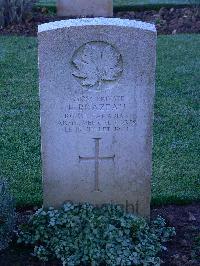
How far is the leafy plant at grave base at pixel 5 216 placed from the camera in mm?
4289

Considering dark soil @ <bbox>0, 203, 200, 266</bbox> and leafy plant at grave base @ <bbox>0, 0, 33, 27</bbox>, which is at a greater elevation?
leafy plant at grave base @ <bbox>0, 0, 33, 27</bbox>

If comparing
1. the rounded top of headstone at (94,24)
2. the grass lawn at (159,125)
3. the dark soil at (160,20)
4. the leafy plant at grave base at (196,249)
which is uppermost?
the dark soil at (160,20)

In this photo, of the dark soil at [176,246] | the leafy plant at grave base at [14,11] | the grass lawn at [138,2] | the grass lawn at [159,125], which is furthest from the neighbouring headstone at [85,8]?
the dark soil at [176,246]

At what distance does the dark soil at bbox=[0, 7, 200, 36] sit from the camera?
40.5 feet

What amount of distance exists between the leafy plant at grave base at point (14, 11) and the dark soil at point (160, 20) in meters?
0.11

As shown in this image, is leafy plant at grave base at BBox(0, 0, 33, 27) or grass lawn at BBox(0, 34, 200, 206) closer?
grass lawn at BBox(0, 34, 200, 206)

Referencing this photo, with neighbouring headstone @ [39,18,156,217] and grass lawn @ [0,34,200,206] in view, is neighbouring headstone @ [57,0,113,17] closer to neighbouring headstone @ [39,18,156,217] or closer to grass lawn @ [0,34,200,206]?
grass lawn @ [0,34,200,206]

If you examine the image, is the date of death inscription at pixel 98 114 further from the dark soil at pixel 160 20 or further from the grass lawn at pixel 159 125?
the dark soil at pixel 160 20

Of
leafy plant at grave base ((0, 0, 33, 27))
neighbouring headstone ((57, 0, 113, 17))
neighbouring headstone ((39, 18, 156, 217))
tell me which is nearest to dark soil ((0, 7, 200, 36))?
leafy plant at grave base ((0, 0, 33, 27))

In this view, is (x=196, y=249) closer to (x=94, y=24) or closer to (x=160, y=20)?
(x=94, y=24)

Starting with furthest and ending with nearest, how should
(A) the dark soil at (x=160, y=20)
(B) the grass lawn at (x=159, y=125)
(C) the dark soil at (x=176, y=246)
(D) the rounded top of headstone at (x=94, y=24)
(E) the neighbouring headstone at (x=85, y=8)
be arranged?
(E) the neighbouring headstone at (x=85, y=8), (A) the dark soil at (x=160, y=20), (B) the grass lawn at (x=159, y=125), (C) the dark soil at (x=176, y=246), (D) the rounded top of headstone at (x=94, y=24)

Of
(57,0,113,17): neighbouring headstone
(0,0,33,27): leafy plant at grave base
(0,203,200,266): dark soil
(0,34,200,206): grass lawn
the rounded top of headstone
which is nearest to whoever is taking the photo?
the rounded top of headstone

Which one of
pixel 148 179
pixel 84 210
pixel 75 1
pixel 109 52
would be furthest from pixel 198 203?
pixel 75 1

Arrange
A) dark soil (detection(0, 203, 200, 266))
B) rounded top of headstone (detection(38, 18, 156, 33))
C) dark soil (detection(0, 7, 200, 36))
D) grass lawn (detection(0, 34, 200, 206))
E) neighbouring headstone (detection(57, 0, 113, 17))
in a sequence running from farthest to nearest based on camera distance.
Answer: neighbouring headstone (detection(57, 0, 113, 17)) < dark soil (detection(0, 7, 200, 36)) < grass lawn (detection(0, 34, 200, 206)) < dark soil (detection(0, 203, 200, 266)) < rounded top of headstone (detection(38, 18, 156, 33))
